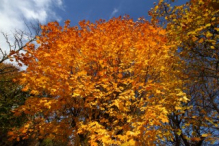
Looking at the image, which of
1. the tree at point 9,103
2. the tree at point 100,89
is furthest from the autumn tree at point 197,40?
the tree at point 9,103

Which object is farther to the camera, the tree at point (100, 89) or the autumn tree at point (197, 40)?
the tree at point (100, 89)

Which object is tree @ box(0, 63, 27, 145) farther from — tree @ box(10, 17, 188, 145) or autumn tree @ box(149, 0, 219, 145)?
autumn tree @ box(149, 0, 219, 145)

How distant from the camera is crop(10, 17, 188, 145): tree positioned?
7.24 m

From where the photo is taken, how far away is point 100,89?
31.0 feet

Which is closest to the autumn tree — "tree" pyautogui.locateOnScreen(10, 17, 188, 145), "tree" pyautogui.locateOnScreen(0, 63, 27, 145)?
"tree" pyautogui.locateOnScreen(10, 17, 188, 145)

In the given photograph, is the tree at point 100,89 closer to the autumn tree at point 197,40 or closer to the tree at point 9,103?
the autumn tree at point 197,40

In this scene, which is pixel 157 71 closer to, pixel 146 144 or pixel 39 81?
pixel 146 144

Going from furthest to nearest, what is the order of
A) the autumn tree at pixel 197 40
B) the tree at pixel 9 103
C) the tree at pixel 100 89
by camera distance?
1. the tree at pixel 9 103
2. the tree at pixel 100 89
3. the autumn tree at pixel 197 40

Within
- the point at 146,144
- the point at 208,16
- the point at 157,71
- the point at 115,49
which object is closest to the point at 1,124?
the point at 115,49

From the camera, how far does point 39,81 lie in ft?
26.5

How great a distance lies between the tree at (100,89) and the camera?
724 cm

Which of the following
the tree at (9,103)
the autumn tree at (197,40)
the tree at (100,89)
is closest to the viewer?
the autumn tree at (197,40)

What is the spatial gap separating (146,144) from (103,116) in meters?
3.17

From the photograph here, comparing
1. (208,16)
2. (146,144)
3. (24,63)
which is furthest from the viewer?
(24,63)
